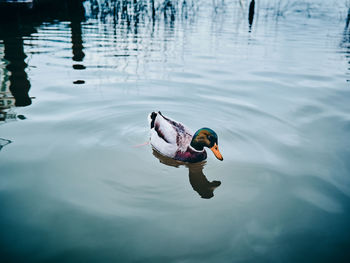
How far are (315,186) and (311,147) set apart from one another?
104 cm

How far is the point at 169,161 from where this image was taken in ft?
14.4

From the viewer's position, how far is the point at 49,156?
4.12 metres

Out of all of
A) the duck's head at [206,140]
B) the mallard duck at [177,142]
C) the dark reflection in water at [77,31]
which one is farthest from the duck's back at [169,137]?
the dark reflection in water at [77,31]

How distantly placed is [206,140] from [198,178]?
1.67 ft

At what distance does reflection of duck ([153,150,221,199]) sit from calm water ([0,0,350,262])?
0.02 m

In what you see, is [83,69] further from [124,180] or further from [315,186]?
[315,186]

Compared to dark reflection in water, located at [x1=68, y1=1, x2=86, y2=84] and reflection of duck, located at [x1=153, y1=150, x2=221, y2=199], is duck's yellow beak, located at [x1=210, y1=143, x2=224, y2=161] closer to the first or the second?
reflection of duck, located at [x1=153, y1=150, x2=221, y2=199]

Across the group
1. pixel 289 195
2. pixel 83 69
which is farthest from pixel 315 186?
pixel 83 69

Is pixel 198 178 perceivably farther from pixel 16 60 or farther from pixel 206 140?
pixel 16 60

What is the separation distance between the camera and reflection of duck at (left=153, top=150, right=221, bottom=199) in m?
3.68

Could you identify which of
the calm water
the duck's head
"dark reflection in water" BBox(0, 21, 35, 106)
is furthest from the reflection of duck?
"dark reflection in water" BBox(0, 21, 35, 106)

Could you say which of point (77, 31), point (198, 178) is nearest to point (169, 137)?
point (198, 178)

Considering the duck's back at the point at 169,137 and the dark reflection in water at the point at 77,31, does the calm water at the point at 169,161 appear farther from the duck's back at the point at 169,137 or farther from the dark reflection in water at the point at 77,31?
the duck's back at the point at 169,137

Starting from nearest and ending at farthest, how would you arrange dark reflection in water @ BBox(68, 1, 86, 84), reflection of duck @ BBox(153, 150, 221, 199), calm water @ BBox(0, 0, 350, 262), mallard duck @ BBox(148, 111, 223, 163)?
calm water @ BBox(0, 0, 350, 262) → reflection of duck @ BBox(153, 150, 221, 199) → mallard duck @ BBox(148, 111, 223, 163) → dark reflection in water @ BBox(68, 1, 86, 84)
